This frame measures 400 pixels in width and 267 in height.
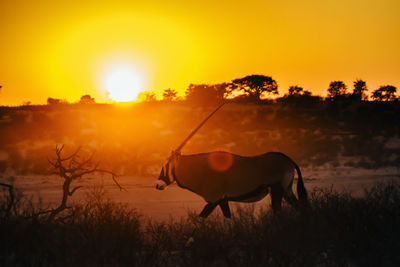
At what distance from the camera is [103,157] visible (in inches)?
805

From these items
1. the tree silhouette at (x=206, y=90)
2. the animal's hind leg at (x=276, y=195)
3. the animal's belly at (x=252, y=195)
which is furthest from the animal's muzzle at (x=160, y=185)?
the tree silhouette at (x=206, y=90)

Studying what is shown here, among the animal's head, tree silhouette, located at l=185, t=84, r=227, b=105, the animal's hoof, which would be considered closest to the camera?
the animal's hoof

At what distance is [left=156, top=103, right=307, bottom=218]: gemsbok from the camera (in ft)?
24.1

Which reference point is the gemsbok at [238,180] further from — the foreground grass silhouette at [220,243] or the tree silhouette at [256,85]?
the tree silhouette at [256,85]

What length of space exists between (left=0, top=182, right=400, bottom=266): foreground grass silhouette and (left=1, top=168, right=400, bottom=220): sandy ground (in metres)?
4.07

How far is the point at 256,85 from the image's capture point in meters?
47.3

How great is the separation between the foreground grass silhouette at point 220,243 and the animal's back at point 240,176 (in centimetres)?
69

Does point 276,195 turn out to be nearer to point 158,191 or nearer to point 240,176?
point 240,176

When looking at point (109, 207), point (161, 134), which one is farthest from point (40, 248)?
point (161, 134)

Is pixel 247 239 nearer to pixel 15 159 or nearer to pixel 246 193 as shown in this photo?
pixel 246 193

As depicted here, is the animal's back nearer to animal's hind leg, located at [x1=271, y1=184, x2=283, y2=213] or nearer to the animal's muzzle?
animal's hind leg, located at [x1=271, y1=184, x2=283, y2=213]

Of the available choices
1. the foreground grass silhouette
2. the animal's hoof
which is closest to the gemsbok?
the foreground grass silhouette

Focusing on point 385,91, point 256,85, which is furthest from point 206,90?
point 385,91

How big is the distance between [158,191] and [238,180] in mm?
7989
